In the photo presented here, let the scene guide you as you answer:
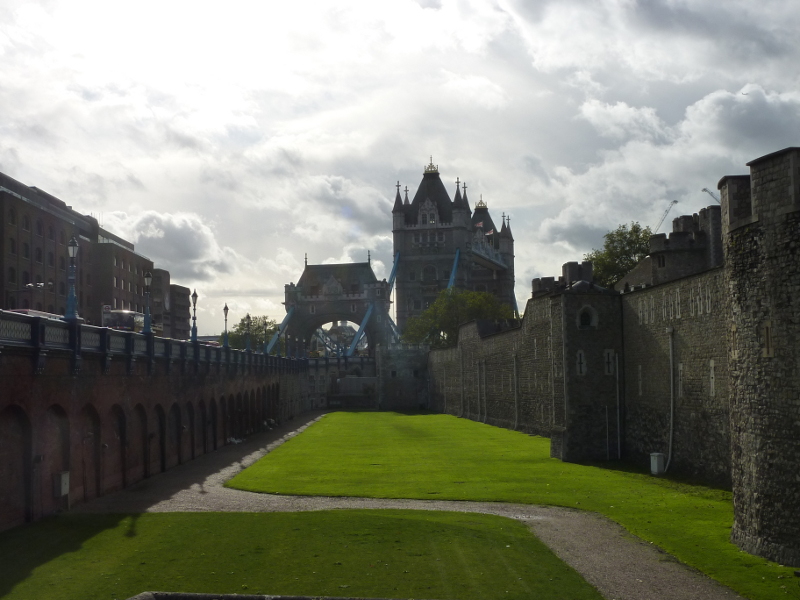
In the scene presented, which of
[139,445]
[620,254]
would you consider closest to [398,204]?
[620,254]

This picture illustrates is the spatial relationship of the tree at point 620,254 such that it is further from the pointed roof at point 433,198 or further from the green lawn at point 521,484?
the pointed roof at point 433,198

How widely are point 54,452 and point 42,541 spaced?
4363 mm

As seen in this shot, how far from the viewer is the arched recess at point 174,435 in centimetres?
3241

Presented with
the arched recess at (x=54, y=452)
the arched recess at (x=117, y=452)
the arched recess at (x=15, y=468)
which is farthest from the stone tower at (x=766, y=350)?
the arched recess at (x=117, y=452)

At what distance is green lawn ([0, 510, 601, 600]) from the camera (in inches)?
540

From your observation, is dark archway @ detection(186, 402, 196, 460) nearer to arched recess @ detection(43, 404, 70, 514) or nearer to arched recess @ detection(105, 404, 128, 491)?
arched recess @ detection(105, 404, 128, 491)

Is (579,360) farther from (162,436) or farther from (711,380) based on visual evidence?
(162,436)

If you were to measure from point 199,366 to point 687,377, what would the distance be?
1982 centimetres

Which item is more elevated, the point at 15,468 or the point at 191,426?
the point at 15,468

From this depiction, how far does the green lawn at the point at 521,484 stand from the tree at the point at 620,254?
3120cm

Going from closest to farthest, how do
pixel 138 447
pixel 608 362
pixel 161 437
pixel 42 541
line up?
pixel 42 541, pixel 138 447, pixel 161 437, pixel 608 362

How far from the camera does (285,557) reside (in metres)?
15.9

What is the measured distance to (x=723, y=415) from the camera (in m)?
24.6

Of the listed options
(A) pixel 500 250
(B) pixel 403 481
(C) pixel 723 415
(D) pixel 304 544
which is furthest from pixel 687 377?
(A) pixel 500 250
